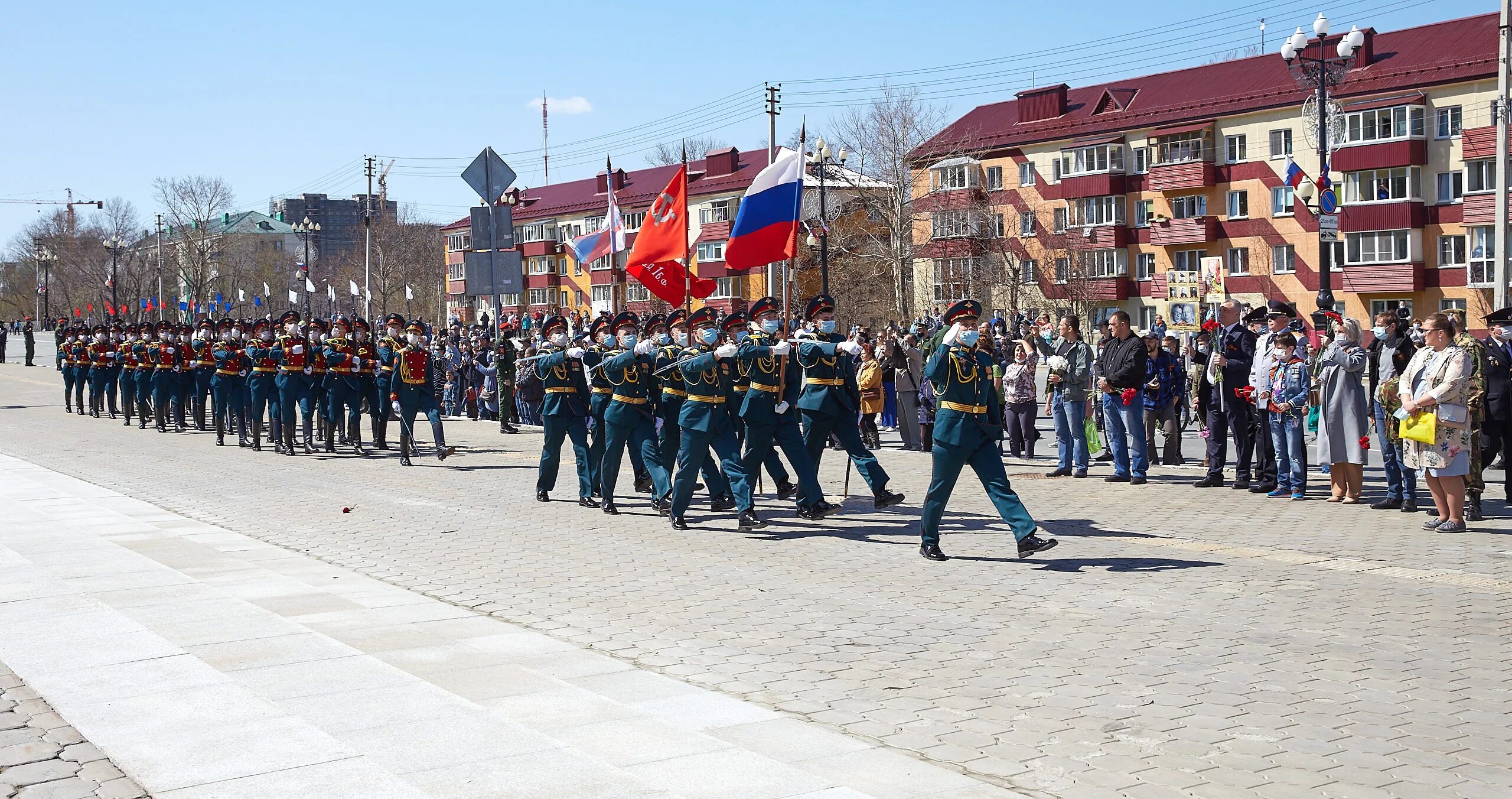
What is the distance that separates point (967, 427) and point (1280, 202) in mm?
50326

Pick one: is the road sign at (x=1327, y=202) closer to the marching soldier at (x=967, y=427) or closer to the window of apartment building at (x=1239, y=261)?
the marching soldier at (x=967, y=427)

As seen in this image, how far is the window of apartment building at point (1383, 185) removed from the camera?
51.5 m

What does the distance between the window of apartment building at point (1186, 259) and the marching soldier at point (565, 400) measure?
4891 centimetres

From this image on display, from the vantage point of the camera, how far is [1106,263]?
62812mm

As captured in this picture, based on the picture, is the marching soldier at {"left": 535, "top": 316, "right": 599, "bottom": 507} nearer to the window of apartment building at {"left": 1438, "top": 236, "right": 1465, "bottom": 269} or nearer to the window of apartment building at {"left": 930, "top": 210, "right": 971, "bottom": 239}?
the window of apartment building at {"left": 1438, "top": 236, "right": 1465, "bottom": 269}

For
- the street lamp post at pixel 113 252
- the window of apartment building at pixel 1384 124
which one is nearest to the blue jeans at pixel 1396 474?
the window of apartment building at pixel 1384 124

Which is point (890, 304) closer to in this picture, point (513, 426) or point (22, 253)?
point (513, 426)

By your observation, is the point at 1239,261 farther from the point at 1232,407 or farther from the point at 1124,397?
the point at 1232,407

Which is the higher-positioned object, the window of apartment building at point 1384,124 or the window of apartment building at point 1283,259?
the window of apartment building at point 1384,124

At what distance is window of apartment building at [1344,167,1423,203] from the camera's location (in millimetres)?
51531

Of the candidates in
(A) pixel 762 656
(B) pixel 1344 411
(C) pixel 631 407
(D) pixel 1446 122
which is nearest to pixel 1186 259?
(D) pixel 1446 122

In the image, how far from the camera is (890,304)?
232 ft

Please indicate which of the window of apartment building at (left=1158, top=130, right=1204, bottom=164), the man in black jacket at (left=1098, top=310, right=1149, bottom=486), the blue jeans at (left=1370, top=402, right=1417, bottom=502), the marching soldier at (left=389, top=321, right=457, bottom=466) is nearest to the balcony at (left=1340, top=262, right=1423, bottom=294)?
the window of apartment building at (left=1158, top=130, right=1204, bottom=164)

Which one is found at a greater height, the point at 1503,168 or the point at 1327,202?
the point at 1503,168
